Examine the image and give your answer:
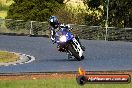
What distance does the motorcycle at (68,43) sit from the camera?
19.9 meters

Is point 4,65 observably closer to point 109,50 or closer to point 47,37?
point 109,50

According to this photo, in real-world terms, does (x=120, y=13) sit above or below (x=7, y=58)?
above

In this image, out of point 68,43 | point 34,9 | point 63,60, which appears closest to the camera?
point 68,43

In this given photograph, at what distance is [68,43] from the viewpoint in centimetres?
A: 2034

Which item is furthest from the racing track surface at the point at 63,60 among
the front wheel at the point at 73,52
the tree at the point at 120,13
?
the tree at the point at 120,13

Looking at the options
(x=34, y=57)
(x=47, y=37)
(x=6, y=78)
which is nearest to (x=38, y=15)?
(x=47, y=37)

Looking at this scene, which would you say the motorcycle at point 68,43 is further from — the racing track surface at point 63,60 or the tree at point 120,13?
A: the tree at point 120,13

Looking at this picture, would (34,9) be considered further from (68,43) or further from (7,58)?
(68,43)

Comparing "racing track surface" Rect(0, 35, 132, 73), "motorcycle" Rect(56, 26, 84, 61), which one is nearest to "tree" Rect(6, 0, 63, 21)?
"racing track surface" Rect(0, 35, 132, 73)

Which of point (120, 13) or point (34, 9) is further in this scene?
point (34, 9)

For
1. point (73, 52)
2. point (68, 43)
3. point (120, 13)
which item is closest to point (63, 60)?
point (73, 52)

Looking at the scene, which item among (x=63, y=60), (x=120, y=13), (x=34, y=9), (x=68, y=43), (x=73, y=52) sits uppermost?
(x=34, y=9)

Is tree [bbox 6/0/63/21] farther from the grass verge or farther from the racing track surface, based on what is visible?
the grass verge

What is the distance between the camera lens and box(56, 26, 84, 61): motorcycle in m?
19.9
